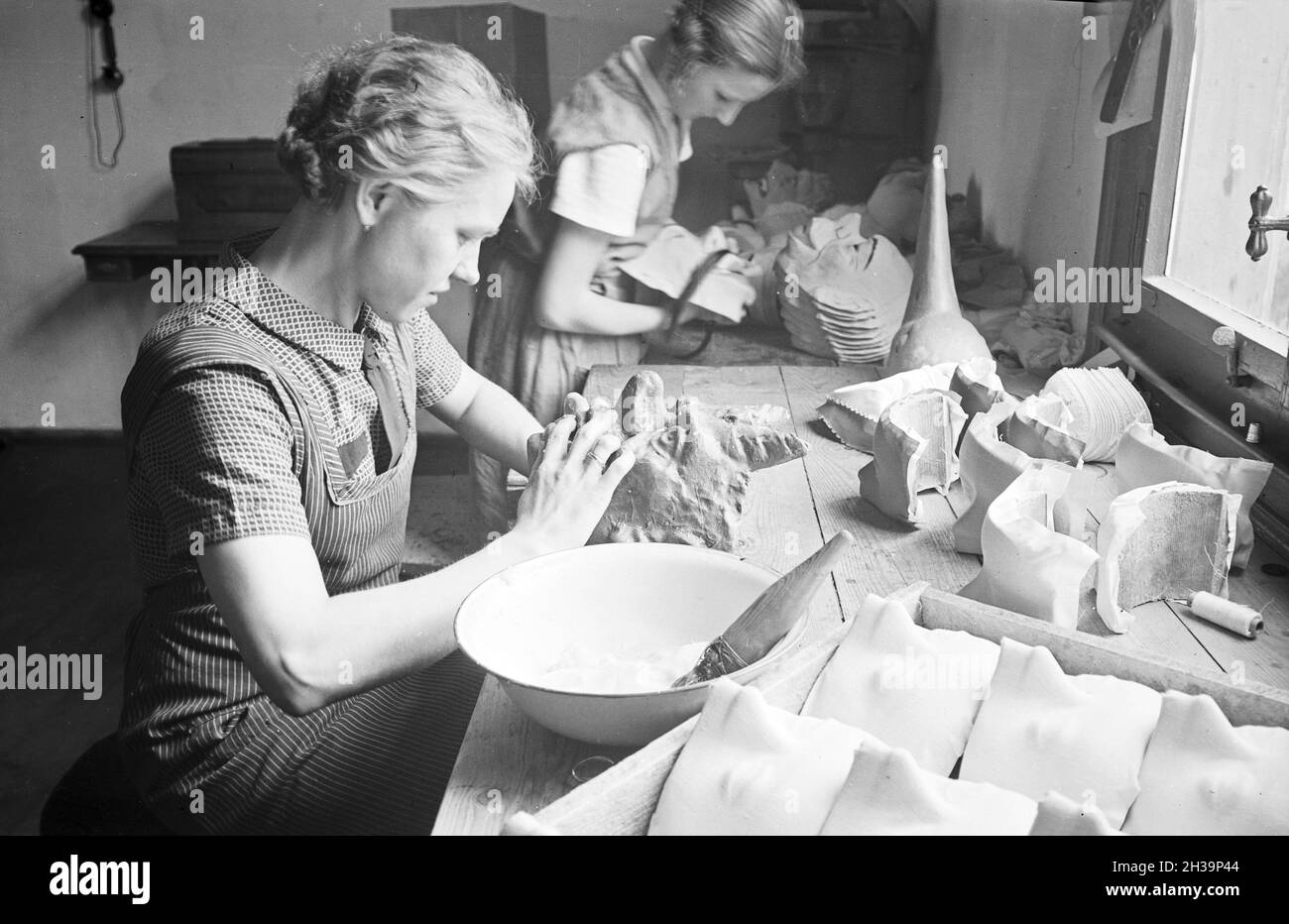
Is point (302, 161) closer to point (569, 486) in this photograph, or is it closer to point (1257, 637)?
point (569, 486)

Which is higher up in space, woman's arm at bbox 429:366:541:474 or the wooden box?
the wooden box

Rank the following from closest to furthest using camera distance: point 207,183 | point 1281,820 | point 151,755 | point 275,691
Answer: point 1281,820, point 275,691, point 151,755, point 207,183

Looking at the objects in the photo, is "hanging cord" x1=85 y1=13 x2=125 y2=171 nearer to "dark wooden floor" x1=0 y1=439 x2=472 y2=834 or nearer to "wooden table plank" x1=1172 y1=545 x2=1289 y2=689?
"dark wooden floor" x1=0 y1=439 x2=472 y2=834

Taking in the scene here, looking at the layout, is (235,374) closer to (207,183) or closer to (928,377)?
(928,377)

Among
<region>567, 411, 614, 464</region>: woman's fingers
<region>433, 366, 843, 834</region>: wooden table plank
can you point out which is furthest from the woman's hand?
<region>433, 366, 843, 834</region>: wooden table plank

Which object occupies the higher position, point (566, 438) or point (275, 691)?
point (566, 438)

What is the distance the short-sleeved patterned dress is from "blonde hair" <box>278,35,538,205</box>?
11 cm

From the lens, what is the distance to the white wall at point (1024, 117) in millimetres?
1558

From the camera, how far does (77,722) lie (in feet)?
4.31

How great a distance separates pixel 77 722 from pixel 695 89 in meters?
1.23

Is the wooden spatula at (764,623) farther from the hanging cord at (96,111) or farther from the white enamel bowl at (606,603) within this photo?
the hanging cord at (96,111)

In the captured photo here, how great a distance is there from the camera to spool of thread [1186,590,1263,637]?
76 centimetres

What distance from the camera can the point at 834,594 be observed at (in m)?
0.83
